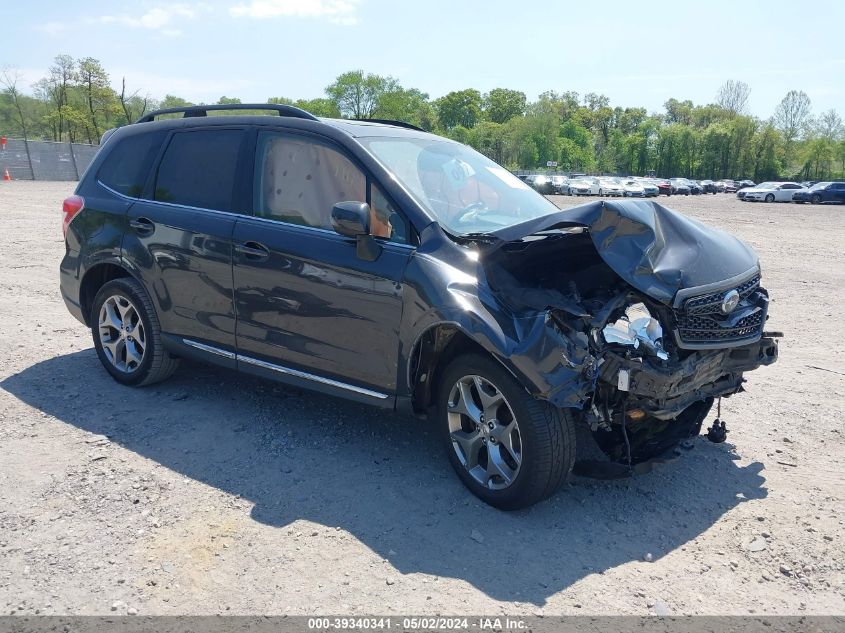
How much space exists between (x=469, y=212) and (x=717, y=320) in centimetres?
161

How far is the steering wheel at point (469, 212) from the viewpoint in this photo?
13.7 feet

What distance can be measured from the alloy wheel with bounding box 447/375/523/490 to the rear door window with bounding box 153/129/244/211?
216 centimetres

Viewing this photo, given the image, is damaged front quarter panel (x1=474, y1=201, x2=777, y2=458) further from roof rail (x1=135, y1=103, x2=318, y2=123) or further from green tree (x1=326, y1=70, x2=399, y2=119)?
green tree (x1=326, y1=70, x2=399, y2=119)

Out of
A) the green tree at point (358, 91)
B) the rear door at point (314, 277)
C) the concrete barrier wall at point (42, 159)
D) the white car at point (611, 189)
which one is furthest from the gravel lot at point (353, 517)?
the green tree at point (358, 91)

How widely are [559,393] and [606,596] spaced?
3.05 feet

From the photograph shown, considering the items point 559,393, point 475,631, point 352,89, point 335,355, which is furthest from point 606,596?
point 352,89

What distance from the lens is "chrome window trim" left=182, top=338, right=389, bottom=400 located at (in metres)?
A: 4.10

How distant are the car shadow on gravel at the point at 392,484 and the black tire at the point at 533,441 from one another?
19 centimetres

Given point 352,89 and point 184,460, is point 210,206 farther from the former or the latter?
point 352,89

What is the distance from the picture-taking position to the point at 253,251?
4473mm

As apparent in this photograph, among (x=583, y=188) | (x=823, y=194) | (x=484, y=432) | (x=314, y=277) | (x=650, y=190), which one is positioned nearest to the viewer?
(x=484, y=432)

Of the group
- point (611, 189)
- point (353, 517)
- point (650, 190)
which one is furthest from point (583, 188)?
point (353, 517)

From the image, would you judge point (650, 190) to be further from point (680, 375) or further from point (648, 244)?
point (680, 375)

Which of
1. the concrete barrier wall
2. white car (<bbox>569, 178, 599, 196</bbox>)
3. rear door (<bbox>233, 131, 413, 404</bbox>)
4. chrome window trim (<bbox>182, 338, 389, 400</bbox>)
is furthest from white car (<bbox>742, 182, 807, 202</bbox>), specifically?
chrome window trim (<bbox>182, 338, 389, 400</bbox>)
